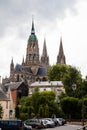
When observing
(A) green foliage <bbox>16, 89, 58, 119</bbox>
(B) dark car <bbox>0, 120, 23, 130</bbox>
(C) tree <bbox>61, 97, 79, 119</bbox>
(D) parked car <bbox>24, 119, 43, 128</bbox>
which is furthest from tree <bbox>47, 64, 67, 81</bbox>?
(B) dark car <bbox>0, 120, 23, 130</bbox>

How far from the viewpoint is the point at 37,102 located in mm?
95188

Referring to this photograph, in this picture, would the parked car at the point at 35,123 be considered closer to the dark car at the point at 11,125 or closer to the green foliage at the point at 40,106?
the dark car at the point at 11,125

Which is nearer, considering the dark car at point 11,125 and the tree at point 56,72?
the dark car at point 11,125

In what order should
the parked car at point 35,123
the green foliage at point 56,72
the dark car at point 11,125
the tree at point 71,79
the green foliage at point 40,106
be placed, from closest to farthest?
the dark car at point 11,125
the parked car at point 35,123
the green foliage at point 40,106
the tree at point 71,79
the green foliage at point 56,72

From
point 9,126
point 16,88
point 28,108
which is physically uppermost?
point 16,88

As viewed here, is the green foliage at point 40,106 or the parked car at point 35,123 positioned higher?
the green foliage at point 40,106

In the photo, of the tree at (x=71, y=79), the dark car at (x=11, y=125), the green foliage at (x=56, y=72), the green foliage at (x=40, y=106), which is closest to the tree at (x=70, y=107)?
the green foliage at (x=40, y=106)

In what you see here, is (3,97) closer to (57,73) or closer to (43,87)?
(43,87)

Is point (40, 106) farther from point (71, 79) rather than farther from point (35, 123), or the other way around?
point (35, 123)

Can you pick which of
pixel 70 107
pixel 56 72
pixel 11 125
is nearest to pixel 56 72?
pixel 56 72

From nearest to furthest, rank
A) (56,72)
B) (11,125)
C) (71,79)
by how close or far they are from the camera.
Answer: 1. (11,125)
2. (71,79)
3. (56,72)

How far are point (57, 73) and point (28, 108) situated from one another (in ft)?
215

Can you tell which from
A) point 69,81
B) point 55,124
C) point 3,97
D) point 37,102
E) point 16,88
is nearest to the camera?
point 55,124

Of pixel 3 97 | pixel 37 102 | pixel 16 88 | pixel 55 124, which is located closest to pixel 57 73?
pixel 16 88
